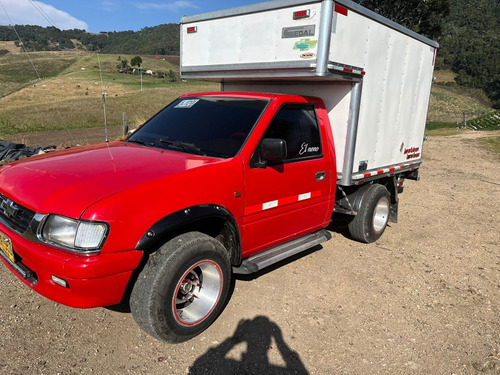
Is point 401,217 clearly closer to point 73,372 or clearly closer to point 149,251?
point 149,251

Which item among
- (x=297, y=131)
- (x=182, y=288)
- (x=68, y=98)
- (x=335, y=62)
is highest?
(x=335, y=62)

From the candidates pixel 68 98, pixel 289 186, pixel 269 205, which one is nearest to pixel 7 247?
pixel 269 205

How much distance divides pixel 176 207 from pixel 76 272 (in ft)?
2.58

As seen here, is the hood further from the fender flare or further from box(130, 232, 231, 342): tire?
box(130, 232, 231, 342): tire

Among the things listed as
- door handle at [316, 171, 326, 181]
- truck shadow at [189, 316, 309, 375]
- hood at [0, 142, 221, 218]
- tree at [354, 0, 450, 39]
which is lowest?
truck shadow at [189, 316, 309, 375]

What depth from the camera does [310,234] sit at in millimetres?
4371

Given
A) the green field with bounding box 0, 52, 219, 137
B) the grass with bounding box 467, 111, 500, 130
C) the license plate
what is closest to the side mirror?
the license plate

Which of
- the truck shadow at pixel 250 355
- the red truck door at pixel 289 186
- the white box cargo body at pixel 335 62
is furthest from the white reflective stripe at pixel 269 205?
the white box cargo body at pixel 335 62

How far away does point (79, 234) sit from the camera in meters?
2.40

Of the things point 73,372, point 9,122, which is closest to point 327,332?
point 73,372

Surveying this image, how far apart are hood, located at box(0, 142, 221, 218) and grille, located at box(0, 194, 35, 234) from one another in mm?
60

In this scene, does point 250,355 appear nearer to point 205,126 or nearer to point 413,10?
point 205,126

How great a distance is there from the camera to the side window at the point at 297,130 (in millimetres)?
3697

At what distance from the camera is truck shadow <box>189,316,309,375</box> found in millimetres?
2773
